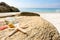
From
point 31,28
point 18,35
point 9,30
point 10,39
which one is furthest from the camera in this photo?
point 31,28

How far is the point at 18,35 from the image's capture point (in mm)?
1932

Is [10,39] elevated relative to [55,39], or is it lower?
elevated

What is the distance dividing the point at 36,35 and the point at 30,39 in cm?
18

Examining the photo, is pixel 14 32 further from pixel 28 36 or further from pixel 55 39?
pixel 55 39

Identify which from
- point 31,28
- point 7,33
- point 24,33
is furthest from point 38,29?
point 7,33

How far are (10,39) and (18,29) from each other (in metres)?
0.27

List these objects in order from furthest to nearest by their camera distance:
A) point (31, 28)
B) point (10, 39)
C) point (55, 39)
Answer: point (55, 39) → point (31, 28) → point (10, 39)

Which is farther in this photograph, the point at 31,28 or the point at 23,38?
the point at 31,28

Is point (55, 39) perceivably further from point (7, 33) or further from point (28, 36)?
point (7, 33)

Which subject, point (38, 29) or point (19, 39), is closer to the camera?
point (19, 39)

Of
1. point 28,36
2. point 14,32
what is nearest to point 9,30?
point 14,32

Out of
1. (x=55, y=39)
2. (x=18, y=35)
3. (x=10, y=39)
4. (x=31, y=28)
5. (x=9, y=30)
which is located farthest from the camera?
(x=55, y=39)

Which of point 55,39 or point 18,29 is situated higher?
point 18,29

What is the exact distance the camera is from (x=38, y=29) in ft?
7.47
